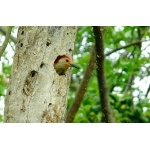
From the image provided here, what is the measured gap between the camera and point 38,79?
1.31 m

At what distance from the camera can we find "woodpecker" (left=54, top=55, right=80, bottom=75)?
133cm

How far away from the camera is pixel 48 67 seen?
1326 millimetres

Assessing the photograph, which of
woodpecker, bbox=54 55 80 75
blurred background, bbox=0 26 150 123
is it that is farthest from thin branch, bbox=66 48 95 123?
woodpecker, bbox=54 55 80 75

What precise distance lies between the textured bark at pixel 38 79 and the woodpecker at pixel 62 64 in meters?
0.01

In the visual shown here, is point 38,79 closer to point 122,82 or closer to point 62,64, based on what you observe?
Answer: point 62,64

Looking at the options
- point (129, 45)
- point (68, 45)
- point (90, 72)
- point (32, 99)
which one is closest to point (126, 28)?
point (129, 45)

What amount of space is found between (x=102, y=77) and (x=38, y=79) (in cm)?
66

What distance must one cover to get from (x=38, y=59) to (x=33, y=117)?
6.2 inches

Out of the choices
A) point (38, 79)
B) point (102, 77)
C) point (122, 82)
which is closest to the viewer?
point (38, 79)

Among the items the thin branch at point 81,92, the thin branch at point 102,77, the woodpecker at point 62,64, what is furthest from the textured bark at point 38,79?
the thin branch at point 81,92

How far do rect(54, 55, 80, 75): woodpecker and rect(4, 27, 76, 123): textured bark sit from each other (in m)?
0.01

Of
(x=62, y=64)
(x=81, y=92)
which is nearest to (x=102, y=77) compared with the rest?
(x=81, y=92)

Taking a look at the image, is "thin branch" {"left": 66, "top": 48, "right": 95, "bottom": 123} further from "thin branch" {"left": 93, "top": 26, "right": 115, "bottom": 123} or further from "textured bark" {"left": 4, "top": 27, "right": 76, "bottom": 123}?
"textured bark" {"left": 4, "top": 27, "right": 76, "bottom": 123}

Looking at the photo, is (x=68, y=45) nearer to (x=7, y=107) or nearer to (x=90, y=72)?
(x=7, y=107)
